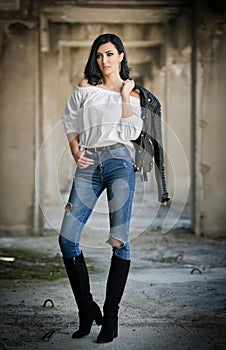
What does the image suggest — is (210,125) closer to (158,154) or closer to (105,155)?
(158,154)

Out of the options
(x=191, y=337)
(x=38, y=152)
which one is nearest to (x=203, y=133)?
(x=38, y=152)

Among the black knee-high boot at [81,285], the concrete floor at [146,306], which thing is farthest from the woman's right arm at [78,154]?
the concrete floor at [146,306]

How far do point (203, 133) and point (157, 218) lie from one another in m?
2.67

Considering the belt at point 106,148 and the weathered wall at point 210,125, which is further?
the weathered wall at point 210,125

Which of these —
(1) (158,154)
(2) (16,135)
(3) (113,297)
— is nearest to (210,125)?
(2) (16,135)

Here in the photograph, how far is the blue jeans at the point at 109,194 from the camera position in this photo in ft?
13.6

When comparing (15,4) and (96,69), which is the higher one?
(15,4)

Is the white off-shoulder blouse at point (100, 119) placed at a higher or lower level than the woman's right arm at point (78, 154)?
higher

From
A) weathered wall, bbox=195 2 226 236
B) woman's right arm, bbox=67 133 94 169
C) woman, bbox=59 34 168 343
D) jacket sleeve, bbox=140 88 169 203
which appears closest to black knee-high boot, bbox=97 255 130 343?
woman, bbox=59 34 168 343

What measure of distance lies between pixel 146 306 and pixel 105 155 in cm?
170

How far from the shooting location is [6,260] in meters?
7.56

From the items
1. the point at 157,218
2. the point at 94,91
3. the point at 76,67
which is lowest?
the point at 157,218

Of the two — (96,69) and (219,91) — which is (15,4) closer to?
(219,91)

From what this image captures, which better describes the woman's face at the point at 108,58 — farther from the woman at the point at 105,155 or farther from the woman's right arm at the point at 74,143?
the woman's right arm at the point at 74,143
